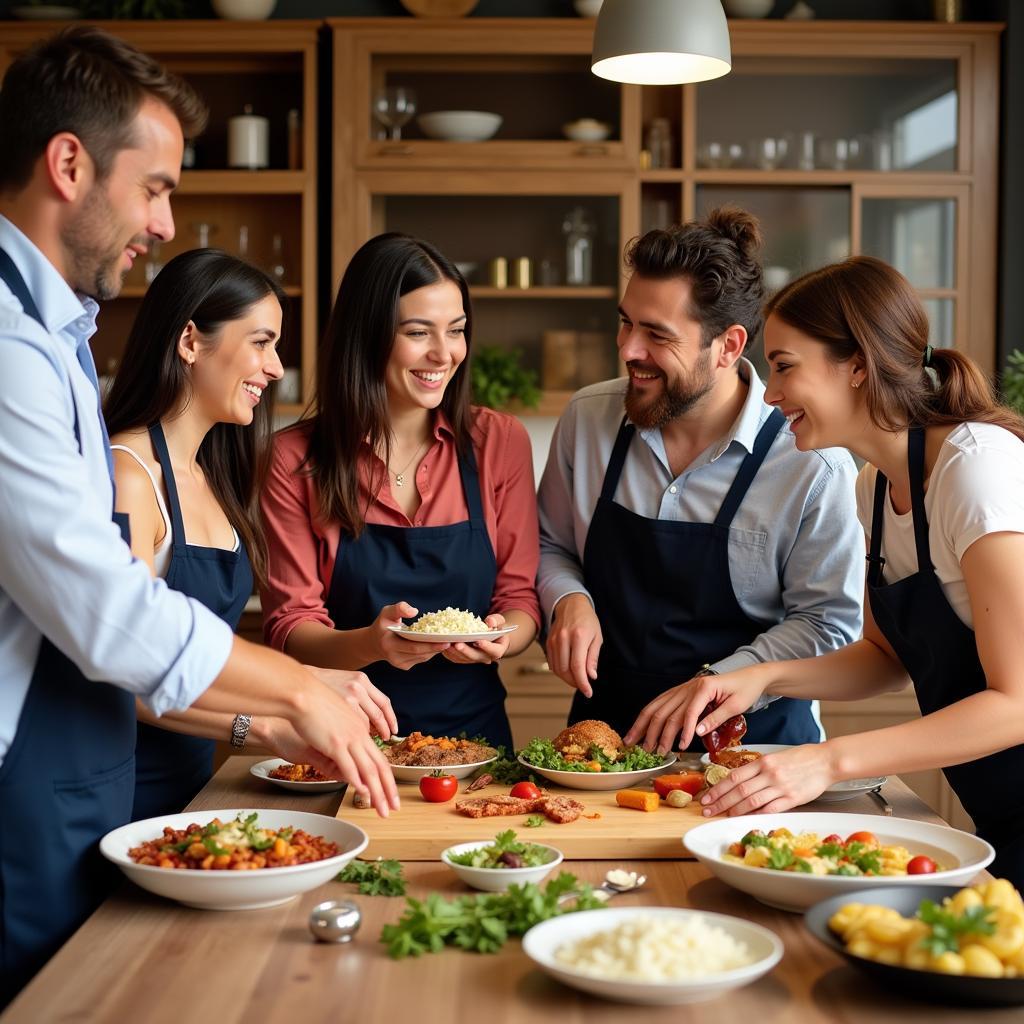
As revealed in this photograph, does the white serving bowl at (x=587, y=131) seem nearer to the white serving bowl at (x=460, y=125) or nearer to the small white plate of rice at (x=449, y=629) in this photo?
the white serving bowl at (x=460, y=125)

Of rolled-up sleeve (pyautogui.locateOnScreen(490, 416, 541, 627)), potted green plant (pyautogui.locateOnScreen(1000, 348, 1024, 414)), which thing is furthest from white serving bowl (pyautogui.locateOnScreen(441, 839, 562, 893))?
potted green plant (pyautogui.locateOnScreen(1000, 348, 1024, 414))

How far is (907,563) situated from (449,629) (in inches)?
32.0

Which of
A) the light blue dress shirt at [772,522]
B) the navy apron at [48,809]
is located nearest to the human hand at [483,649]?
the light blue dress shirt at [772,522]

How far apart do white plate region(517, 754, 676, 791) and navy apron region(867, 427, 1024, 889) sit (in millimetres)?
488

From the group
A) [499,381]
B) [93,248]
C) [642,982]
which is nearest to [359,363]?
[93,248]

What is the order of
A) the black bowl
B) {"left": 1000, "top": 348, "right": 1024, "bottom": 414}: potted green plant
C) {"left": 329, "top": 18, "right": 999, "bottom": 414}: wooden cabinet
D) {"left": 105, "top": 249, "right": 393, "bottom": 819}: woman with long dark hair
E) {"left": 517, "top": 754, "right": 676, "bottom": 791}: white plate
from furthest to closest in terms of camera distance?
{"left": 329, "top": 18, "right": 999, "bottom": 414}: wooden cabinet < {"left": 1000, "top": 348, "right": 1024, "bottom": 414}: potted green plant < {"left": 105, "top": 249, "right": 393, "bottom": 819}: woman with long dark hair < {"left": 517, "top": 754, "right": 676, "bottom": 791}: white plate < the black bowl

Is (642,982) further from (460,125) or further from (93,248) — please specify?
(460,125)

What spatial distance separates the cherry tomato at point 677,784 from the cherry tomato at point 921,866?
1.62ft

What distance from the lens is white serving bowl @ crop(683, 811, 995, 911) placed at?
1569 millimetres

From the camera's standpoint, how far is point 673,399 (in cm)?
273

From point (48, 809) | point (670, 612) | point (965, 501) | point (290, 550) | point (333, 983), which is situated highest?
point (965, 501)

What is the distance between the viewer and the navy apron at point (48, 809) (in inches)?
63.7

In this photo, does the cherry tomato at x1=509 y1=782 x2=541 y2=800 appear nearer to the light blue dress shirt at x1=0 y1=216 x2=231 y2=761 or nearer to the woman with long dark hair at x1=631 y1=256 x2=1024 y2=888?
the woman with long dark hair at x1=631 y1=256 x2=1024 y2=888

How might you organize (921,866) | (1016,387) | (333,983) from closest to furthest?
(333,983) → (921,866) → (1016,387)
